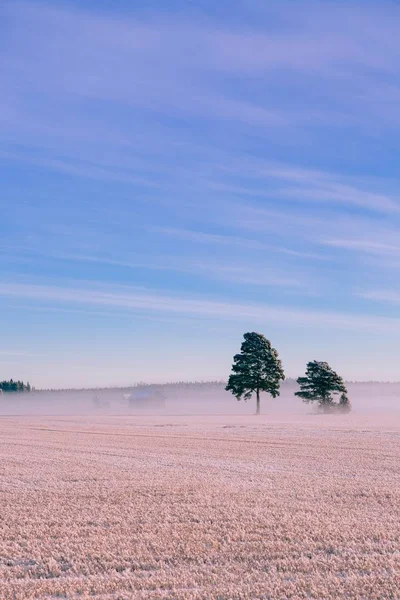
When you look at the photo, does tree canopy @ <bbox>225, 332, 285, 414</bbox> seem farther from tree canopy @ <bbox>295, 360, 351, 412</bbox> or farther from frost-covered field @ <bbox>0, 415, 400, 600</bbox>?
frost-covered field @ <bbox>0, 415, 400, 600</bbox>

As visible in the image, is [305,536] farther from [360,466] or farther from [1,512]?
[360,466]

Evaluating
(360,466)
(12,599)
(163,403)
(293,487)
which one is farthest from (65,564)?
(163,403)

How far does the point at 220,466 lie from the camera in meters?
22.9

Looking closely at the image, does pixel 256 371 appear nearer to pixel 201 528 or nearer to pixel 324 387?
pixel 324 387

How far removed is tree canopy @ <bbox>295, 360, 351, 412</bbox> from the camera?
78.8 meters

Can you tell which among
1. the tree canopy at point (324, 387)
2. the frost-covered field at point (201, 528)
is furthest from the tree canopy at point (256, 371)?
the frost-covered field at point (201, 528)

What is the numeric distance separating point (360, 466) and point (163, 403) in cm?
9459

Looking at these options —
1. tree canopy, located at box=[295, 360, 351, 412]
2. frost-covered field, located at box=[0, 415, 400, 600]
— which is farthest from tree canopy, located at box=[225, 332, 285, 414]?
frost-covered field, located at box=[0, 415, 400, 600]

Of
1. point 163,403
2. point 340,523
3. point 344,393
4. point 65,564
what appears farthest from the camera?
point 163,403

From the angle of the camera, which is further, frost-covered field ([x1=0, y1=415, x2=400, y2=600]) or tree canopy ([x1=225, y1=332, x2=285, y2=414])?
tree canopy ([x1=225, y1=332, x2=285, y2=414])

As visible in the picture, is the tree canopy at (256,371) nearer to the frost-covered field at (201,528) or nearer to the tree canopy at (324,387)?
the tree canopy at (324,387)

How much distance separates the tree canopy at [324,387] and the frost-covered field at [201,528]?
54.5 metres

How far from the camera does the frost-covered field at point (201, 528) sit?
8883 millimetres

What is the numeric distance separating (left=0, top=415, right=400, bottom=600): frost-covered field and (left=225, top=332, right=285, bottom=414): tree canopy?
53.6 m
